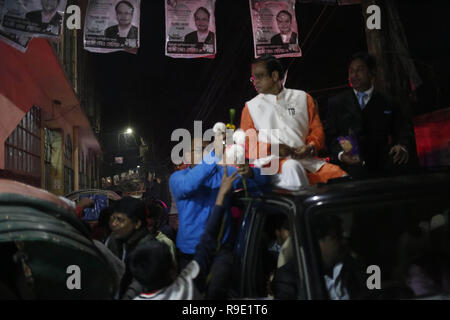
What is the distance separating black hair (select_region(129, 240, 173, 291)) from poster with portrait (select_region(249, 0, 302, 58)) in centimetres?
570

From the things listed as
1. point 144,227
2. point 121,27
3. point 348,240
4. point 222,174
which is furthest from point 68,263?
point 121,27

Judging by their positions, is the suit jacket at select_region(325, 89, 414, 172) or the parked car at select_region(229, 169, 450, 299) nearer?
the parked car at select_region(229, 169, 450, 299)

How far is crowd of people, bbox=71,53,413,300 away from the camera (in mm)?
2281

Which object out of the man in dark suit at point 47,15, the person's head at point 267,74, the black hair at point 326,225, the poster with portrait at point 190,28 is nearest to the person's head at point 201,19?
the poster with portrait at point 190,28

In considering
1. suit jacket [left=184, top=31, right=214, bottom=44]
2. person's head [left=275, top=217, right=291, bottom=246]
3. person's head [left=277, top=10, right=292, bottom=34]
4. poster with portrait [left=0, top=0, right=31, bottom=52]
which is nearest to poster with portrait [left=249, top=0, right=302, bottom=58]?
person's head [left=277, top=10, right=292, bottom=34]

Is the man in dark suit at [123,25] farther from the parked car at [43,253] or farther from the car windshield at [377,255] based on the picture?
the car windshield at [377,255]

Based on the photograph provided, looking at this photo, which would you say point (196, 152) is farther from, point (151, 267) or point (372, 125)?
point (372, 125)

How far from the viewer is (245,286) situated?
2414 millimetres

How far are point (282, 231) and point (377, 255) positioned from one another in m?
0.64

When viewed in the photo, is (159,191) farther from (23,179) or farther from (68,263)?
(68,263)

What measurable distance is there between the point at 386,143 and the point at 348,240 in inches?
72.4

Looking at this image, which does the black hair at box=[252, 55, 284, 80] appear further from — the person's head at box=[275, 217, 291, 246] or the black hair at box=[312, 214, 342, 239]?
the black hair at box=[312, 214, 342, 239]

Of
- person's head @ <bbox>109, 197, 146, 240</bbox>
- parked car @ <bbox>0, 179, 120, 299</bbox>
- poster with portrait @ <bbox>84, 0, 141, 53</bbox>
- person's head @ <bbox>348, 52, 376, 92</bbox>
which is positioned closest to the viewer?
parked car @ <bbox>0, 179, 120, 299</bbox>

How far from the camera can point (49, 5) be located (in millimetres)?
5684
